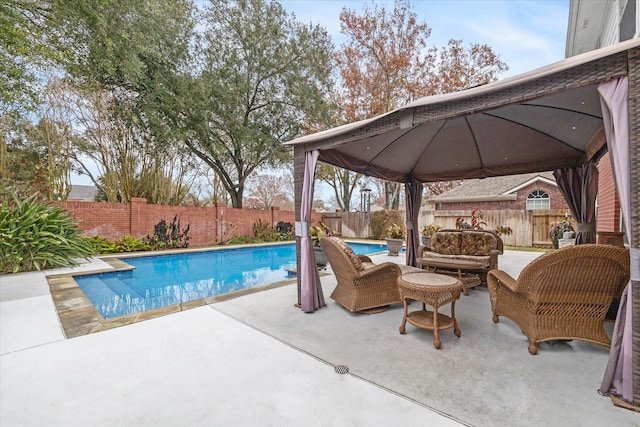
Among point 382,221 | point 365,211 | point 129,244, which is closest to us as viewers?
point 129,244

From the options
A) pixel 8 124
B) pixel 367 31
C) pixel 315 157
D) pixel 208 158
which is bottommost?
pixel 315 157

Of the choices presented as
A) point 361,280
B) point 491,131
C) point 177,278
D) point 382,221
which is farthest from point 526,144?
point 382,221

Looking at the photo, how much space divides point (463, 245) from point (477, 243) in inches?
10.4

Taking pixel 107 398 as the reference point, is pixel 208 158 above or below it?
above

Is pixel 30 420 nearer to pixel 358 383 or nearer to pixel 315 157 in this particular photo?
pixel 358 383

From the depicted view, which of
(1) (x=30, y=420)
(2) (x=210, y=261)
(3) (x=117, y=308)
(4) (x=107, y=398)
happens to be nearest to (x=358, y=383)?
(4) (x=107, y=398)

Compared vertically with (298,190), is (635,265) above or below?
below

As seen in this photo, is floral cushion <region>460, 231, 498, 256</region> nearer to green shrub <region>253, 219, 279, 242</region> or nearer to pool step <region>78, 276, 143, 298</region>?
pool step <region>78, 276, 143, 298</region>

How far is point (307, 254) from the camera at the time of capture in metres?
3.77

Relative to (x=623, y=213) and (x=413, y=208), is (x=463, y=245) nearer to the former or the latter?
(x=413, y=208)

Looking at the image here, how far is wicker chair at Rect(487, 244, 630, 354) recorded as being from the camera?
7.55ft

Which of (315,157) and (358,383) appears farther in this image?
(315,157)

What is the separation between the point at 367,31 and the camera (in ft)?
42.2

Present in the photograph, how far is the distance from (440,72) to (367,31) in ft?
12.6
